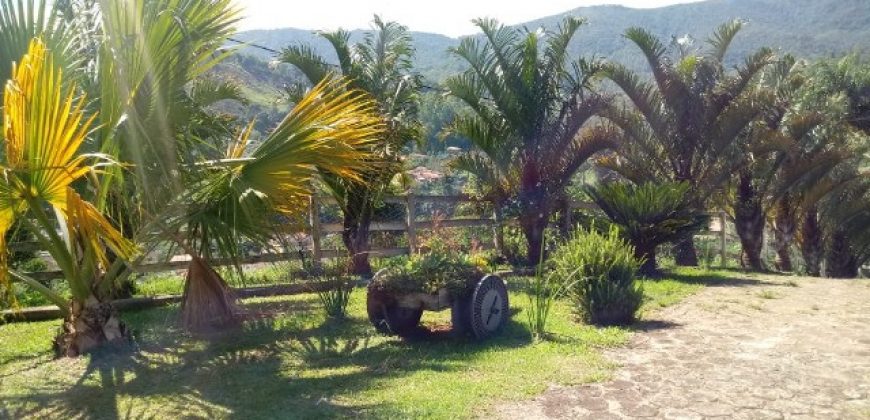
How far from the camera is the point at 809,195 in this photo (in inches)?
657

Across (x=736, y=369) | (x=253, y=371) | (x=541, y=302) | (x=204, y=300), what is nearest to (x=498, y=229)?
(x=541, y=302)

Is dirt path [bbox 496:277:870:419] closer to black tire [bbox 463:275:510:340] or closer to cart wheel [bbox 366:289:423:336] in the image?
black tire [bbox 463:275:510:340]

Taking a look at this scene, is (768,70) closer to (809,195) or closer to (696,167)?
(809,195)

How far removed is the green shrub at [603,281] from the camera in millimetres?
6945

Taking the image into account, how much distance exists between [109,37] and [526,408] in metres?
3.66

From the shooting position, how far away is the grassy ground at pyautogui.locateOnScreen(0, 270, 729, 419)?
14.7ft

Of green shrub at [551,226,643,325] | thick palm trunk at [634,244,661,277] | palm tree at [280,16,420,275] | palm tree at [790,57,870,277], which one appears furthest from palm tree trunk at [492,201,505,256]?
palm tree at [790,57,870,277]

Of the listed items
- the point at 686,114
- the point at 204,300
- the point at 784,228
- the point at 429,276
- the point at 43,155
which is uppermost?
the point at 686,114

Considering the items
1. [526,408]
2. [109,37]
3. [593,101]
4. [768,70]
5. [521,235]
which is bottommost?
[526,408]

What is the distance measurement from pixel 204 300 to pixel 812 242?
688 inches

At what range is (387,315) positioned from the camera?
6602 millimetres

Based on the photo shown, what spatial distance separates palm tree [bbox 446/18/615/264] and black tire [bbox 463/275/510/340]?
554cm

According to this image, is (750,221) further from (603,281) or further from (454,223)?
(603,281)

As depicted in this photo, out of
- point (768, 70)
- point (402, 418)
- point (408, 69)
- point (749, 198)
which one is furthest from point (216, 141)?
point (768, 70)
